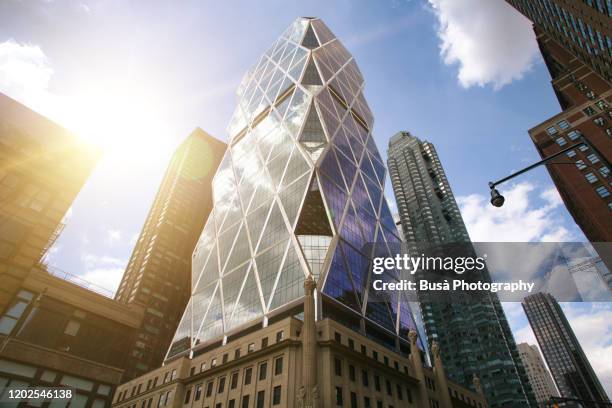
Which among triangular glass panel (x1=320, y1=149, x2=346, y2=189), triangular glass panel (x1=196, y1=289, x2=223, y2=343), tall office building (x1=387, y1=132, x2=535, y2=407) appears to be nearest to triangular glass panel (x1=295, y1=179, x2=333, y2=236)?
triangular glass panel (x1=320, y1=149, x2=346, y2=189)

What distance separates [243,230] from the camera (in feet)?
267

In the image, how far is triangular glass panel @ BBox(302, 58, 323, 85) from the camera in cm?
10350

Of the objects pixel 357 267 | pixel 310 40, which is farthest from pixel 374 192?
pixel 310 40

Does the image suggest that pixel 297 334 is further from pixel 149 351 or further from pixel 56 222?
pixel 149 351

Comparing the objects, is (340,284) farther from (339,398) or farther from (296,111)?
(296,111)

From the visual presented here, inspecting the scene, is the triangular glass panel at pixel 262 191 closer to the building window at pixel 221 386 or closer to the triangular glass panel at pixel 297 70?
the triangular glass panel at pixel 297 70

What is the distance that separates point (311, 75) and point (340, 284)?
6837cm

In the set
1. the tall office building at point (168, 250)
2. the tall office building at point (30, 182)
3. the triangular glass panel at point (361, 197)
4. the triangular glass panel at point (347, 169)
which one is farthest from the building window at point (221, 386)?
the tall office building at point (168, 250)

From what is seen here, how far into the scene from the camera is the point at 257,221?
7862 centimetres

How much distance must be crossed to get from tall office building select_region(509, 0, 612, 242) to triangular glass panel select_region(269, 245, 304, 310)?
3926 cm

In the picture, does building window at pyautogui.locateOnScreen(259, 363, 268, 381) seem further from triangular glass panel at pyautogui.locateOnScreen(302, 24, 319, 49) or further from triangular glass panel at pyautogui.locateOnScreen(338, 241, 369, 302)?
triangular glass panel at pyautogui.locateOnScreen(302, 24, 319, 49)

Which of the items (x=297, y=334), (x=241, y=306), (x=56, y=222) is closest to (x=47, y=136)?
(x=56, y=222)

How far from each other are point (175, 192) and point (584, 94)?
423ft

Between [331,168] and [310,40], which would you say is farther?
[310,40]
